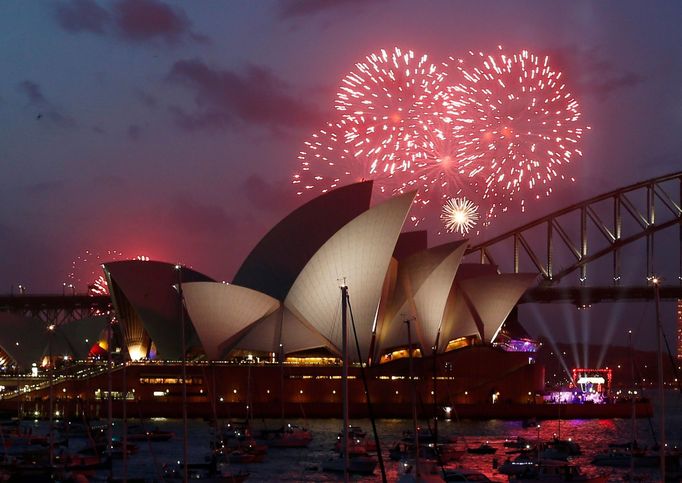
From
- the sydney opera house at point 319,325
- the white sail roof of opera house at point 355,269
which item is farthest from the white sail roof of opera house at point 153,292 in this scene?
the white sail roof of opera house at point 355,269

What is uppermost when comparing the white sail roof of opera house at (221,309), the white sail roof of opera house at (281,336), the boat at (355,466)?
the white sail roof of opera house at (221,309)

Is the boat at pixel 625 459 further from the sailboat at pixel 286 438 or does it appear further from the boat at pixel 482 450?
the sailboat at pixel 286 438

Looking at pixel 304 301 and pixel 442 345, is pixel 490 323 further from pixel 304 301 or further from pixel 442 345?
pixel 304 301

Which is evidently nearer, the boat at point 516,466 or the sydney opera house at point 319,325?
the boat at point 516,466

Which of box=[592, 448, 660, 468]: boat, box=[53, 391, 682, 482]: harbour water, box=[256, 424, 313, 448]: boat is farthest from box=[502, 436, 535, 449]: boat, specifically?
box=[256, 424, 313, 448]: boat

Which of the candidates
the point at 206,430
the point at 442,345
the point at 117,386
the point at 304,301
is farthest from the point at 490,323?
the point at 117,386

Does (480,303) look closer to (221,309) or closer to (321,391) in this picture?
(321,391)

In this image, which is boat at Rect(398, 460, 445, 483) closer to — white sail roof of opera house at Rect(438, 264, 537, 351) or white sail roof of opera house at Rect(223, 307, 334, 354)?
white sail roof of opera house at Rect(223, 307, 334, 354)
